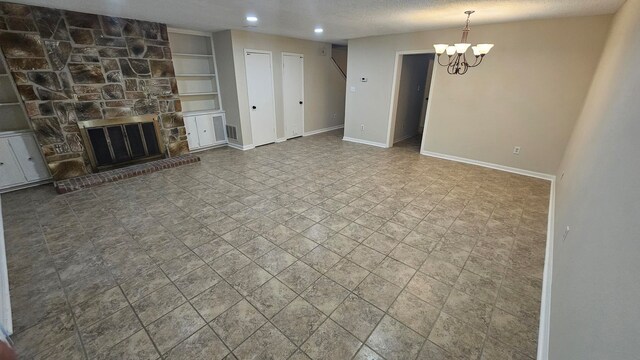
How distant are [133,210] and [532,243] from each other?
4.65m

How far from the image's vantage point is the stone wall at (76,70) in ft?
11.3

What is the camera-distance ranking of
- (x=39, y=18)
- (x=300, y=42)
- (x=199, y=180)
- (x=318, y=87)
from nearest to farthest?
(x=39, y=18) → (x=199, y=180) → (x=300, y=42) → (x=318, y=87)

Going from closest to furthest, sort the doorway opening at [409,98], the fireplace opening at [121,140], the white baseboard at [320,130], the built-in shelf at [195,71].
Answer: the fireplace opening at [121,140] → the built-in shelf at [195,71] → the doorway opening at [409,98] → the white baseboard at [320,130]

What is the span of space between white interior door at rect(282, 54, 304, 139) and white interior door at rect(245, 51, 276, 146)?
0.42m

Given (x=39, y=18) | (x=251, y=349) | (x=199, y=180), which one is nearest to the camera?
(x=251, y=349)

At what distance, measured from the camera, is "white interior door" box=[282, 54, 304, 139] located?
6.23 m

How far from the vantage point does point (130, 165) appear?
181 inches

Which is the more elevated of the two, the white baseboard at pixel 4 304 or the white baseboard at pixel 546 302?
the white baseboard at pixel 4 304

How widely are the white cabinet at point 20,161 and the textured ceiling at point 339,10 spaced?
1.85 metres

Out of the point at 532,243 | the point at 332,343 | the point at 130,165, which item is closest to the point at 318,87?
the point at 130,165

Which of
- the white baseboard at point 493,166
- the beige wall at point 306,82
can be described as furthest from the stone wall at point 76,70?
the white baseboard at point 493,166

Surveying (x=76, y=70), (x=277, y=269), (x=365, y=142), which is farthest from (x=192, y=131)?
(x=277, y=269)

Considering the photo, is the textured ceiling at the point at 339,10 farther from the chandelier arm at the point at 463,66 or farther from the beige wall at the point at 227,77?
the beige wall at the point at 227,77

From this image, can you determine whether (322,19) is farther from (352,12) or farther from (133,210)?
(133,210)
